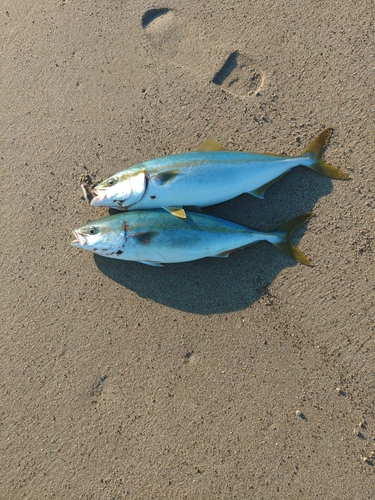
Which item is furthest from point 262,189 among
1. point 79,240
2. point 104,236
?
point 79,240

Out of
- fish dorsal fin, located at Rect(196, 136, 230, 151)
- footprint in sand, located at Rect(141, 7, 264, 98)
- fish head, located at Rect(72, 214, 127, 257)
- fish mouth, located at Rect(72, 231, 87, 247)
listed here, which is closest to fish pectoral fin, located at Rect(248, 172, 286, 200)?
fish dorsal fin, located at Rect(196, 136, 230, 151)

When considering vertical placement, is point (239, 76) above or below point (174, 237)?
above

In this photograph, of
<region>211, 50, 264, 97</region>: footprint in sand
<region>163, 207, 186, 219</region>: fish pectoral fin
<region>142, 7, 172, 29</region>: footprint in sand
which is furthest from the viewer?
<region>142, 7, 172, 29</region>: footprint in sand

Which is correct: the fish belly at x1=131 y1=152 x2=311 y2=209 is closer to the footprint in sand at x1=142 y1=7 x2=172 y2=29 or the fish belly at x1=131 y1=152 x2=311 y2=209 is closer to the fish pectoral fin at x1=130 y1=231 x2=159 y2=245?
the fish pectoral fin at x1=130 y1=231 x2=159 y2=245

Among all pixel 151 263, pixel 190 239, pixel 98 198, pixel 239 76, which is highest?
pixel 239 76

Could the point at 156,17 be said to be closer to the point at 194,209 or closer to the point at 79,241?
the point at 194,209
